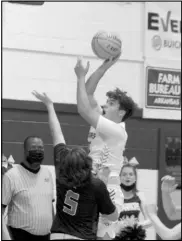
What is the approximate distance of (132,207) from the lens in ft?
24.8

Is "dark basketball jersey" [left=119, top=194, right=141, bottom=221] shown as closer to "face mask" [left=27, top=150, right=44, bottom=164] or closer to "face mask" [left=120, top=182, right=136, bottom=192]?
"face mask" [left=120, top=182, right=136, bottom=192]

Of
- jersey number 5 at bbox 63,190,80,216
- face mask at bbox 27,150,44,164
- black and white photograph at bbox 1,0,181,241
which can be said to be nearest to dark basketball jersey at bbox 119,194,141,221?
black and white photograph at bbox 1,0,181,241

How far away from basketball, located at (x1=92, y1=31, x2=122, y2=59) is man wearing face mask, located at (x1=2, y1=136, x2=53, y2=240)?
1179mm

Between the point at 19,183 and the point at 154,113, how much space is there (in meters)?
2.96

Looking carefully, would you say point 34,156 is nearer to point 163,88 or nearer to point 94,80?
point 94,80

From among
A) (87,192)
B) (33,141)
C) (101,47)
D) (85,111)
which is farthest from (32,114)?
(87,192)

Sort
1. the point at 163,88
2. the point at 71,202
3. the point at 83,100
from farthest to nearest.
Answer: the point at 163,88
the point at 83,100
the point at 71,202

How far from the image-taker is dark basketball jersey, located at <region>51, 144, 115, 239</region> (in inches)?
173

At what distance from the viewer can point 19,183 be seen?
6.28 m

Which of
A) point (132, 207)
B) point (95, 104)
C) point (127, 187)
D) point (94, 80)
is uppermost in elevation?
point (94, 80)

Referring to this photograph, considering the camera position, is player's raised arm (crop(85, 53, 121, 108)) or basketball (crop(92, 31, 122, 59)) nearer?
player's raised arm (crop(85, 53, 121, 108))

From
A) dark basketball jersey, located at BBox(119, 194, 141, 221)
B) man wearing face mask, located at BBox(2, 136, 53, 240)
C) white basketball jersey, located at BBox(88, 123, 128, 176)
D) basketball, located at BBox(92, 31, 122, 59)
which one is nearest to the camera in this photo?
white basketball jersey, located at BBox(88, 123, 128, 176)

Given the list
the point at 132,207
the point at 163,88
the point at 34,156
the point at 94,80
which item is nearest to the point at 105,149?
the point at 94,80

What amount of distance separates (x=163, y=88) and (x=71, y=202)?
463 centimetres
